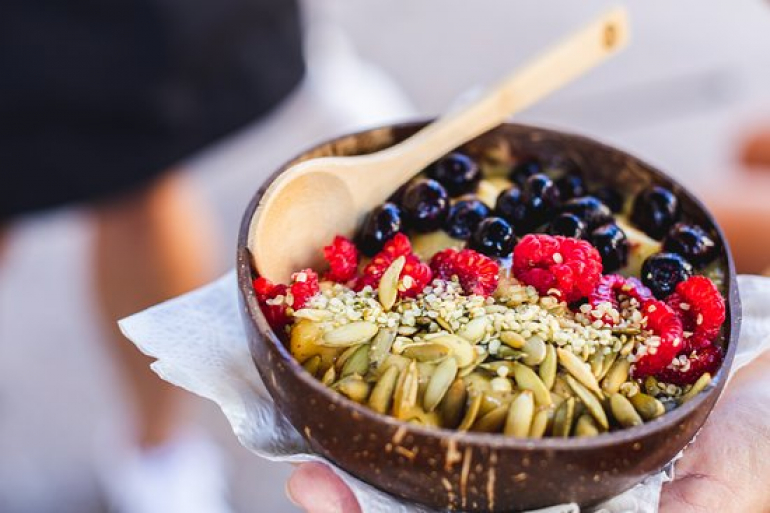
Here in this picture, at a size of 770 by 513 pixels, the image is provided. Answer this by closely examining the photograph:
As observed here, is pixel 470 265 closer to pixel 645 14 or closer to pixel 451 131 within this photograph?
pixel 451 131

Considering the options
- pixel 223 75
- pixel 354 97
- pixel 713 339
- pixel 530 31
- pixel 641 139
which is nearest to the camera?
pixel 713 339

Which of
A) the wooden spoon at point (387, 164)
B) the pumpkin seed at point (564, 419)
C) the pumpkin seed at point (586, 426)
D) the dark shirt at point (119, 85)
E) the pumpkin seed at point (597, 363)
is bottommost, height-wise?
the pumpkin seed at point (586, 426)

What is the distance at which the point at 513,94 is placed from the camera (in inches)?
34.7

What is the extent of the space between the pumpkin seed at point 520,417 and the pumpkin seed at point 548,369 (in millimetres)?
30

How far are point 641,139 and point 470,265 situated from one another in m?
1.48

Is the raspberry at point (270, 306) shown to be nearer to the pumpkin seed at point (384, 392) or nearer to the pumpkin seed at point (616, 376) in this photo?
the pumpkin seed at point (384, 392)

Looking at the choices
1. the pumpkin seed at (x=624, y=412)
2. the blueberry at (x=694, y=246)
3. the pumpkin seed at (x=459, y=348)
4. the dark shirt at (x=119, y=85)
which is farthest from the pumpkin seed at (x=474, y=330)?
the dark shirt at (x=119, y=85)

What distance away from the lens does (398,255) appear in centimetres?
80

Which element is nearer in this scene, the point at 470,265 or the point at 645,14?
the point at 470,265

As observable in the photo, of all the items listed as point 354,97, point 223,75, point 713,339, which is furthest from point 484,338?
point 354,97

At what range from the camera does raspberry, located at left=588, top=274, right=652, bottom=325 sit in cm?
77

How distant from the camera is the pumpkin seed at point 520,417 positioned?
26.3 inches

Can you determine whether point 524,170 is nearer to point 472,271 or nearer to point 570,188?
point 570,188

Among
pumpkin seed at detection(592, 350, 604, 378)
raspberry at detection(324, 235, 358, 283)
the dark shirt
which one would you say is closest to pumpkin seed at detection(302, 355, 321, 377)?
raspberry at detection(324, 235, 358, 283)
